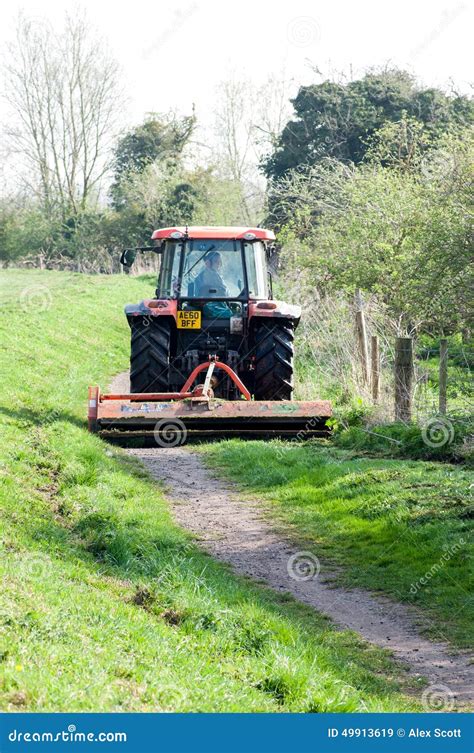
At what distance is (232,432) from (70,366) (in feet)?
20.6

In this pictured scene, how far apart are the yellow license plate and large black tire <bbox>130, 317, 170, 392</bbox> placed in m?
0.20

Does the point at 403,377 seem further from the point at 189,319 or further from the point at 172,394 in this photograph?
the point at 189,319

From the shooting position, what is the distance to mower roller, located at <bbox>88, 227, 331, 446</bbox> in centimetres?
1245

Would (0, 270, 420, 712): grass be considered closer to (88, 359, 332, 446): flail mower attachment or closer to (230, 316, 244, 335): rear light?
(88, 359, 332, 446): flail mower attachment

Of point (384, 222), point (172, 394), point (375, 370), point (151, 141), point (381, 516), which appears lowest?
point (381, 516)

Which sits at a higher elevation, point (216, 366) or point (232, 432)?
point (216, 366)

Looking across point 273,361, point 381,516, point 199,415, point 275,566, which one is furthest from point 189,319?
point 275,566

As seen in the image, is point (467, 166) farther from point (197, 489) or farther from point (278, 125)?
point (278, 125)

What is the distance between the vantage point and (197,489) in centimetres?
1045

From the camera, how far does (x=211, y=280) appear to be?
45.0ft

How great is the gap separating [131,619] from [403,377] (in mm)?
7521

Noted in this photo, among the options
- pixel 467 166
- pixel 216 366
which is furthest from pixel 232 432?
pixel 467 166

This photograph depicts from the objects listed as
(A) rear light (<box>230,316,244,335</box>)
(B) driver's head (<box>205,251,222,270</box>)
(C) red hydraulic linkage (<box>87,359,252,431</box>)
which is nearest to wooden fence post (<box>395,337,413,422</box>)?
(C) red hydraulic linkage (<box>87,359,252,431</box>)

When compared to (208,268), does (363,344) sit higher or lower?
lower
